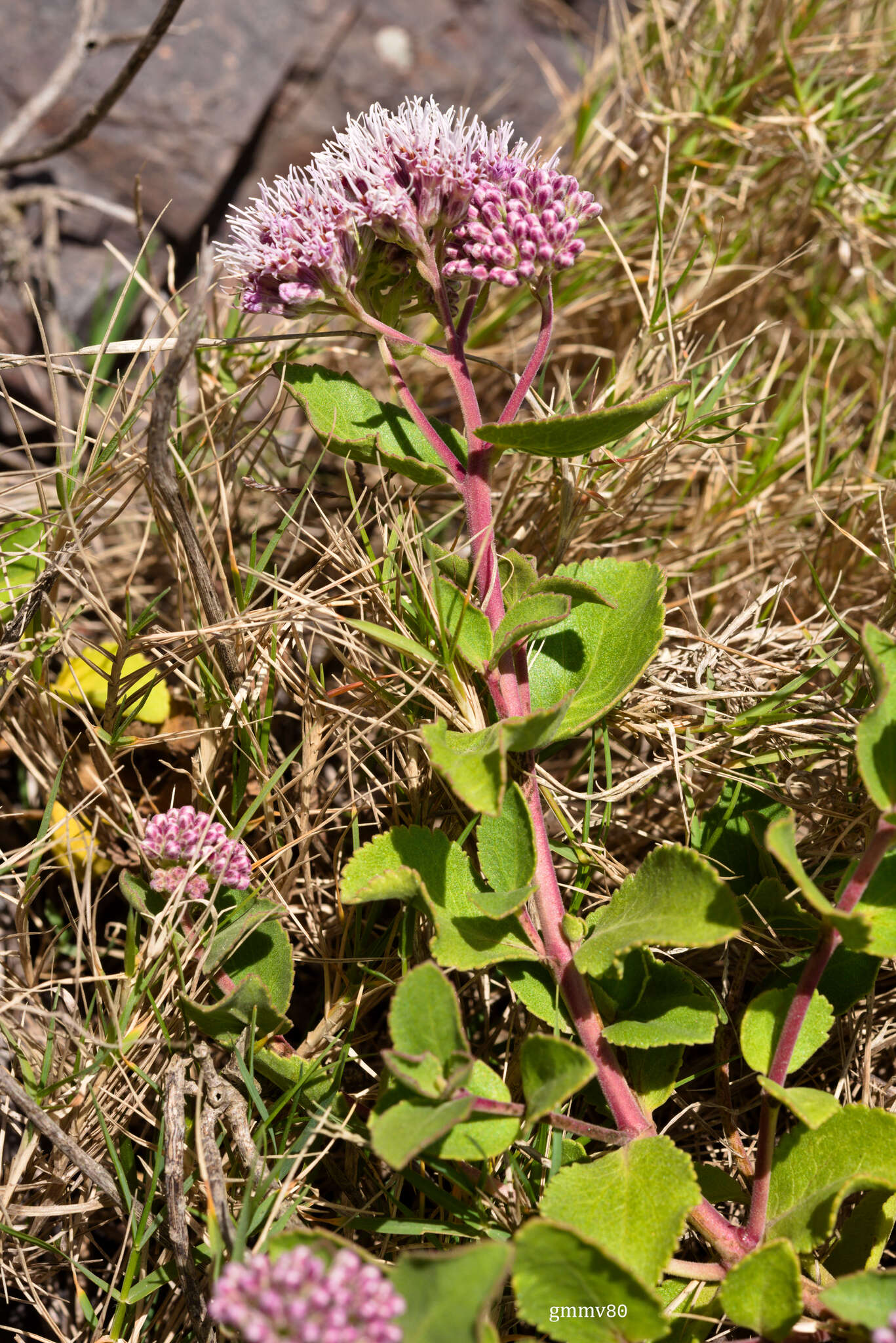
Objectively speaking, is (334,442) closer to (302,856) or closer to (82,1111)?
(302,856)

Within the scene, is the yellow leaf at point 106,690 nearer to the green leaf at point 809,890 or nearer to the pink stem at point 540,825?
the pink stem at point 540,825

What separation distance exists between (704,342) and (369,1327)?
222cm

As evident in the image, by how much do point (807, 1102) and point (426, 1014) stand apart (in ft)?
1.47

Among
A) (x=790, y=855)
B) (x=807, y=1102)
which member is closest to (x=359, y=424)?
(x=790, y=855)

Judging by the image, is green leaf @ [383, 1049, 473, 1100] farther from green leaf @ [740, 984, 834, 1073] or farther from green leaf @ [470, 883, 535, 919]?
green leaf @ [740, 984, 834, 1073]

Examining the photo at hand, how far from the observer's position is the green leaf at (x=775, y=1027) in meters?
1.22

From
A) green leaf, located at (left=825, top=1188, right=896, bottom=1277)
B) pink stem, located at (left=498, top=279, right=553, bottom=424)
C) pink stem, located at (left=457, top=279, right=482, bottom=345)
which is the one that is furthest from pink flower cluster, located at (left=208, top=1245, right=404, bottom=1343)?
pink stem, located at (left=457, top=279, right=482, bottom=345)

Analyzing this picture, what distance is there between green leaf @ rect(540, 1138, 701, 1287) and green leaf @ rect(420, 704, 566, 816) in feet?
1.41

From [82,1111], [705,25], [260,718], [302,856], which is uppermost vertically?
[705,25]

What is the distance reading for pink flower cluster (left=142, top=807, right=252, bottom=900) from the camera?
1.37m

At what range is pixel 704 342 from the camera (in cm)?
244

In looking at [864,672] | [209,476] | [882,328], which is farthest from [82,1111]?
[882,328]

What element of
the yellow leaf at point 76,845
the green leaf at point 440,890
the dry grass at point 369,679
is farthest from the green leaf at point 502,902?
the yellow leaf at point 76,845

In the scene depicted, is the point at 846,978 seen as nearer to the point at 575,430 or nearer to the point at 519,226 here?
the point at 575,430
